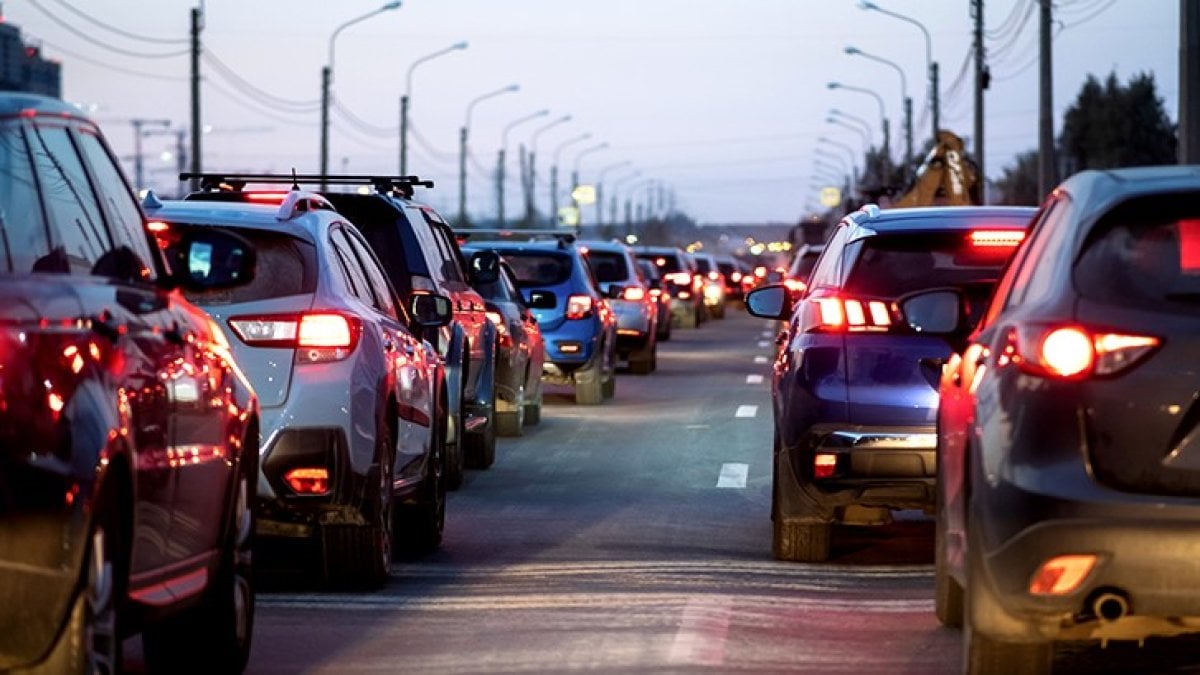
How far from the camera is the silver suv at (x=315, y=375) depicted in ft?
38.8

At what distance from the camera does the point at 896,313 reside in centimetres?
1285

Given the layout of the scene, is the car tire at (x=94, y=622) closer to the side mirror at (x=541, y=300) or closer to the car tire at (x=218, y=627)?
the car tire at (x=218, y=627)

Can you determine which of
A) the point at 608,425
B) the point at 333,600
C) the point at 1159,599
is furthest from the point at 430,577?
the point at 608,425

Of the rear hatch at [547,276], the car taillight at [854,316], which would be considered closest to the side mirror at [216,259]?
the car taillight at [854,316]

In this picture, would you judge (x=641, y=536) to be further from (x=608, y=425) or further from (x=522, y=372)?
(x=608, y=425)

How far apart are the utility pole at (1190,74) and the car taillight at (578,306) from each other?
629 cm

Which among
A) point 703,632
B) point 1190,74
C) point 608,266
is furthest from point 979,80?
point 703,632

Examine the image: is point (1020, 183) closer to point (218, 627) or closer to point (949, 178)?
point (949, 178)

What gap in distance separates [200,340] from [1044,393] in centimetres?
259

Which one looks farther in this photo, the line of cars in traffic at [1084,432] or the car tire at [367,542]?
the car tire at [367,542]

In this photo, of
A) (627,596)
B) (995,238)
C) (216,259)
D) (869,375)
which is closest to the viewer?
(216,259)

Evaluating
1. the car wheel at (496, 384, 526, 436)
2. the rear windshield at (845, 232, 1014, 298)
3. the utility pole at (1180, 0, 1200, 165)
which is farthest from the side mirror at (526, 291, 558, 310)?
the rear windshield at (845, 232, 1014, 298)

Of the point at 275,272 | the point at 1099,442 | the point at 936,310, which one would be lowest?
the point at 1099,442

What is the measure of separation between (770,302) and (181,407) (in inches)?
273
